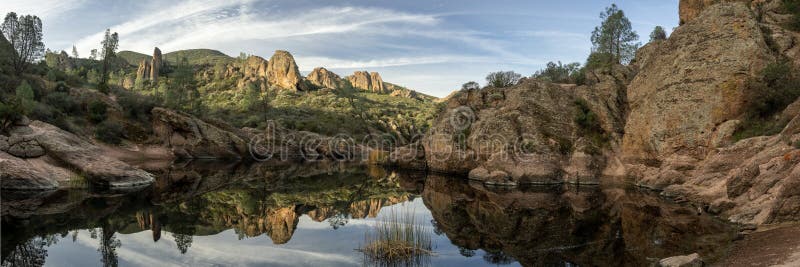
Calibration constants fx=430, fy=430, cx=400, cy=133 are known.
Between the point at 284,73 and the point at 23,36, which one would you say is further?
the point at 284,73

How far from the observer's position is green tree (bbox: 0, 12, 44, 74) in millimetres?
57812

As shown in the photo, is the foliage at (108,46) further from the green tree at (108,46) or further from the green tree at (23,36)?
the green tree at (23,36)

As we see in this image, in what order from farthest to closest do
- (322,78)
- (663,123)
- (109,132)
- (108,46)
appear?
(322,78) < (108,46) < (109,132) < (663,123)

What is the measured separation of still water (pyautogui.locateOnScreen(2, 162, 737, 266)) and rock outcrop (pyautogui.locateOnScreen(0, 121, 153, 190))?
1313 millimetres

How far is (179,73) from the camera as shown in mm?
75250

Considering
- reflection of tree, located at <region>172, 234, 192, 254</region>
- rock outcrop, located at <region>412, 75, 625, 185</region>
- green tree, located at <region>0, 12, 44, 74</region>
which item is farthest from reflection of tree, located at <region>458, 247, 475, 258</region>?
green tree, located at <region>0, 12, 44, 74</region>

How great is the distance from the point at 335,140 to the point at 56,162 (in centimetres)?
4680

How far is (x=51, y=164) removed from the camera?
22.1 metres

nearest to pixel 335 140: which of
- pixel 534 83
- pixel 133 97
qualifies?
pixel 133 97

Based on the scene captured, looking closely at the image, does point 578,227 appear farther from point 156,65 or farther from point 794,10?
point 156,65

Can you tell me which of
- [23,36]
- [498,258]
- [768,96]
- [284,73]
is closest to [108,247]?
[498,258]

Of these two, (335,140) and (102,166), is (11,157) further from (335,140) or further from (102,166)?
(335,140)

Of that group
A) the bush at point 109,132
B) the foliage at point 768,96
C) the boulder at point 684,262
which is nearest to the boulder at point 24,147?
the bush at point 109,132

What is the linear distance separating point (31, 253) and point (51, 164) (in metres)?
14.6
